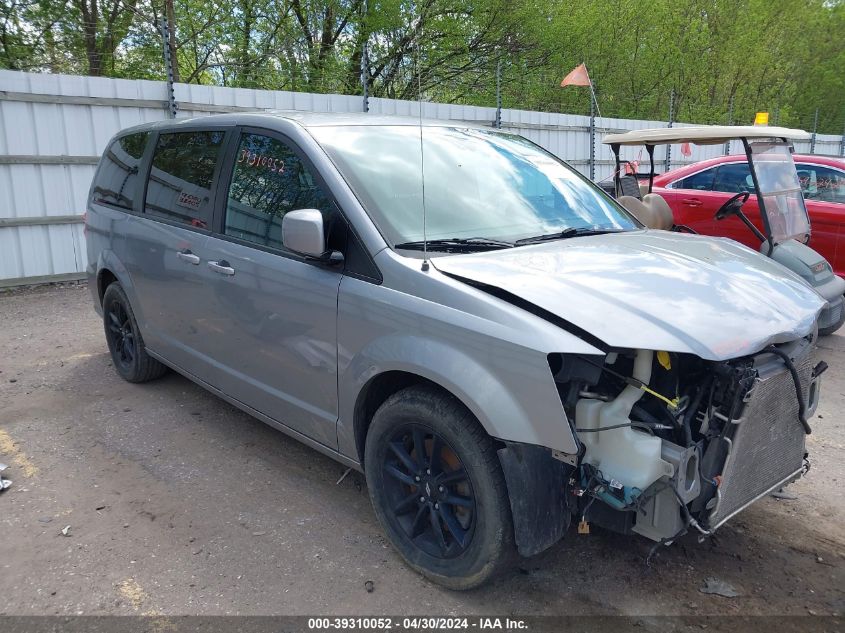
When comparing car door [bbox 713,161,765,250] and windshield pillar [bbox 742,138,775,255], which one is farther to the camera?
car door [bbox 713,161,765,250]

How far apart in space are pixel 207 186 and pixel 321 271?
126cm

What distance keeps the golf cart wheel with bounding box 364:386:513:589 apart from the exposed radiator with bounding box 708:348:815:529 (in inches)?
32.1

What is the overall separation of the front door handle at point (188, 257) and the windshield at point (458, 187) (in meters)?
1.11

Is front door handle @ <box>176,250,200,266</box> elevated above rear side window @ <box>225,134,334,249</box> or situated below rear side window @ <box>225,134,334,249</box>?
below

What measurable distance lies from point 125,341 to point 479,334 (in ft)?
12.0

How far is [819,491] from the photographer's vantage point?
358cm

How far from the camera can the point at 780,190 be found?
6.18m

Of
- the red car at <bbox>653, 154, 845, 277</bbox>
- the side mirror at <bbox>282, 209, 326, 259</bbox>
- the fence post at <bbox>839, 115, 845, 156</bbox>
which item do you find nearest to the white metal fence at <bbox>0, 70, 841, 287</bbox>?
the red car at <bbox>653, 154, 845, 277</bbox>

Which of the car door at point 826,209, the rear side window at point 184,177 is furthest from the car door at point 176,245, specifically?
the car door at point 826,209

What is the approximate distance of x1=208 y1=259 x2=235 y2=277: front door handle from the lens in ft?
11.6

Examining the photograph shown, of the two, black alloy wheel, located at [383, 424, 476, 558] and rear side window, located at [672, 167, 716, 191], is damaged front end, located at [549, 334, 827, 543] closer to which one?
black alloy wheel, located at [383, 424, 476, 558]

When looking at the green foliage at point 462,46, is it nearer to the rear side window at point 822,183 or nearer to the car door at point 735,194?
the car door at point 735,194

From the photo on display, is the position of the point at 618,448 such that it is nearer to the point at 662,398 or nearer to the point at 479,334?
the point at 662,398

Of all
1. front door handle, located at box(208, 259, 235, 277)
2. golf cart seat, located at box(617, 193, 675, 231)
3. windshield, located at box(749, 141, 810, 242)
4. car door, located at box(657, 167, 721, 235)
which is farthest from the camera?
car door, located at box(657, 167, 721, 235)
